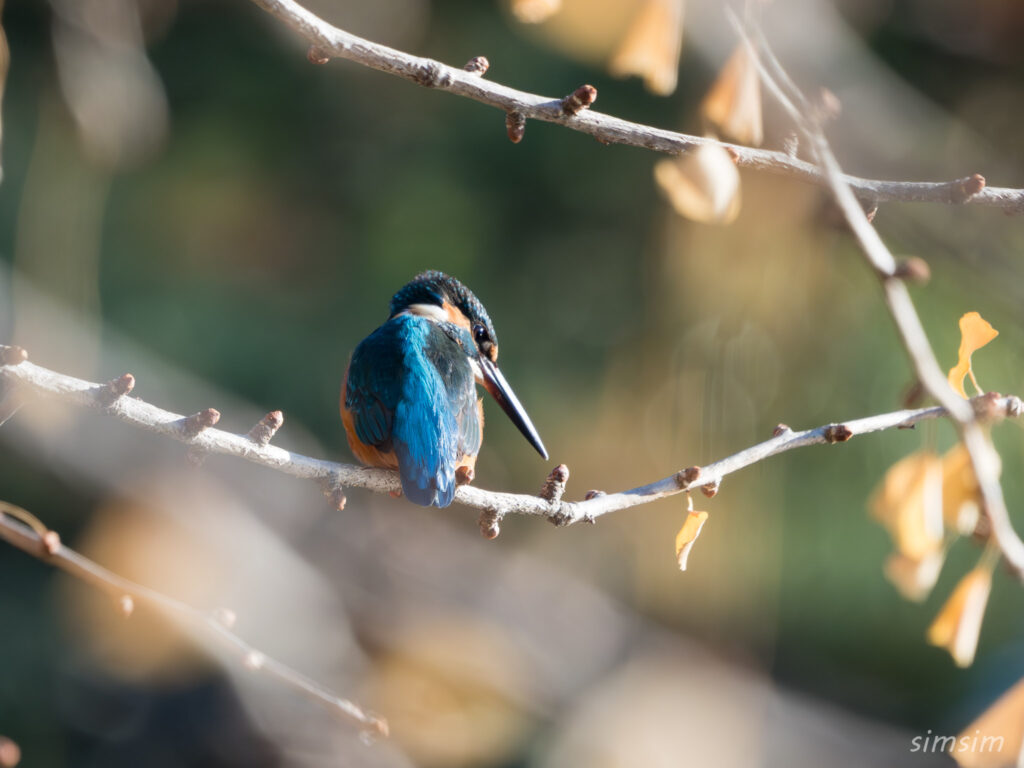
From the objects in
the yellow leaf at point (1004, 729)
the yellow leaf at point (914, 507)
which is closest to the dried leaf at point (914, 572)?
the yellow leaf at point (914, 507)

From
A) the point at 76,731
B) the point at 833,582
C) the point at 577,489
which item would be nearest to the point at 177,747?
the point at 76,731

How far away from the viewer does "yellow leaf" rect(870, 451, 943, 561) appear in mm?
745

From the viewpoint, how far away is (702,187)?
36.8 inches

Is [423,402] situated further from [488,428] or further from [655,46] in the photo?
[488,428]

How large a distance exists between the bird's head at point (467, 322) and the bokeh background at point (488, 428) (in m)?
1.16

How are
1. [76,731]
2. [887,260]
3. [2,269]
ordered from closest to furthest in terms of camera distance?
[887,260], [2,269], [76,731]

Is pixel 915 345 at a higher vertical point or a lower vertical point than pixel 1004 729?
higher

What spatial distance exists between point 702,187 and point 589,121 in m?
0.39

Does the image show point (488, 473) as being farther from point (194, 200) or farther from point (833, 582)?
point (194, 200)

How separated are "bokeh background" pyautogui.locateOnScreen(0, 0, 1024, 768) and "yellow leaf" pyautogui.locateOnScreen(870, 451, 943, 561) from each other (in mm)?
2392

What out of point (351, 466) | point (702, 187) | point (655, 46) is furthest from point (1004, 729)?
point (351, 466)

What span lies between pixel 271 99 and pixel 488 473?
1.92m

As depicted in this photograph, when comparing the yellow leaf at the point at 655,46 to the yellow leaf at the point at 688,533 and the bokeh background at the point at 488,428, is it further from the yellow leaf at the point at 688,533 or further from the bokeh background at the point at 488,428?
the bokeh background at the point at 488,428

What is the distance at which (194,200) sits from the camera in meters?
3.99
